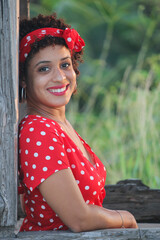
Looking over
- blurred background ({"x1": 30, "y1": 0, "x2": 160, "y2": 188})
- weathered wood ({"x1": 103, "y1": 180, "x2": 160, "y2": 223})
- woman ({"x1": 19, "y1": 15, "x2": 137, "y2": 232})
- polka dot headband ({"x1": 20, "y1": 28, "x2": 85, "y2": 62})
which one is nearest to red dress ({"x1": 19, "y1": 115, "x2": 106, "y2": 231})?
woman ({"x1": 19, "y1": 15, "x2": 137, "y2": 232})

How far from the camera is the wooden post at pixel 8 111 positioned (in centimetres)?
170

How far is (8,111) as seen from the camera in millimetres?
1726

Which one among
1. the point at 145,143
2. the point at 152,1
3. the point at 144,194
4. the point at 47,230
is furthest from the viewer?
A: the point at 152,1

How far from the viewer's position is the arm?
1.80 meters

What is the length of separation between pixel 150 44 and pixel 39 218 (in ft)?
27.4

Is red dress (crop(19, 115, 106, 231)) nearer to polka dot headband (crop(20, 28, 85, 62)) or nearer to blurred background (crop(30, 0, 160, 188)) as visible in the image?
polka dot headband (crop(20, 28, 85, 62))

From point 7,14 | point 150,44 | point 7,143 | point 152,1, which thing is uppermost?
point 152,1

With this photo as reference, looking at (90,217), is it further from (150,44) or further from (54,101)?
(150,44)

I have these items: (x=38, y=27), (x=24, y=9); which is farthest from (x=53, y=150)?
(x=24, y=9)

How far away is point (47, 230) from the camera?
6.48 ft

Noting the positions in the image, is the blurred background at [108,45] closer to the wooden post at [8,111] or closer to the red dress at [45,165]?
the red dress at [45,165]

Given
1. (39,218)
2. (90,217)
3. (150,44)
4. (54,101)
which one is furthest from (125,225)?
(150,44)

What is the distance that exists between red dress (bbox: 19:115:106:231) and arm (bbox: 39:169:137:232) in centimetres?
3

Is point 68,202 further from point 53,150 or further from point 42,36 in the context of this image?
point 42,36
